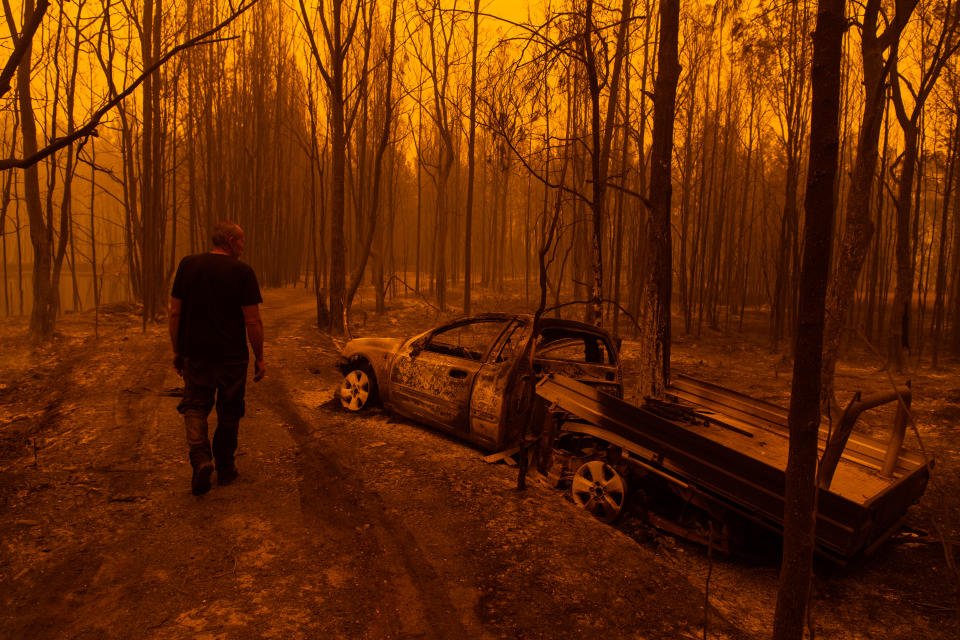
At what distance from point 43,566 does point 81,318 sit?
12.5 meters

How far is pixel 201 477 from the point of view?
396cm

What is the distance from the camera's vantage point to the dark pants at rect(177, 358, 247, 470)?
3994mm

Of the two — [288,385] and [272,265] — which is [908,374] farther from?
[272,265]

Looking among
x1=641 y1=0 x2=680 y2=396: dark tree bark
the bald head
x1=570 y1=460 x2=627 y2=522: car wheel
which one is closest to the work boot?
the bald head

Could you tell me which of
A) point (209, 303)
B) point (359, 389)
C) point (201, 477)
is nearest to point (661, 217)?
point (359, 389)

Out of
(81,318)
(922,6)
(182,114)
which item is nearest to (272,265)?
(182,114)

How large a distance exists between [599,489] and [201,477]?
304 cm

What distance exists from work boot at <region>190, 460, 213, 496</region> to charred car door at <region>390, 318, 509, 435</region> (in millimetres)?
2330

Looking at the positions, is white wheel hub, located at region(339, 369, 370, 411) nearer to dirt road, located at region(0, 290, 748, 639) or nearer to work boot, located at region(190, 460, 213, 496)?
dirt road, located at region(0, 290, 748, 639)

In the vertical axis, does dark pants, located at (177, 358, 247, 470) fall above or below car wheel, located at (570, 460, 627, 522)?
above

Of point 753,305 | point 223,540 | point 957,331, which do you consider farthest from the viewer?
point 753,305

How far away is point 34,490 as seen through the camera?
4.13m

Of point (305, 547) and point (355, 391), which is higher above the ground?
point (355, 391)

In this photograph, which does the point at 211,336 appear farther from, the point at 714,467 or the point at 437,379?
the point at 714,467
